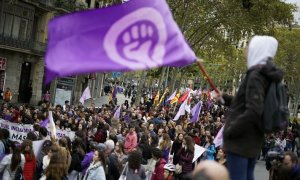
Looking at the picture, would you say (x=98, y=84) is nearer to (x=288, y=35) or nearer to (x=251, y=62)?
(x=288, y=35)

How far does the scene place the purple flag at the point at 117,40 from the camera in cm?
448

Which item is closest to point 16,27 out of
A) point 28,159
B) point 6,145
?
point 6,145

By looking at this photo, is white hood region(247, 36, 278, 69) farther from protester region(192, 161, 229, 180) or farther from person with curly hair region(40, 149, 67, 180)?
person with curly hair region(40, 149, 67, 180)

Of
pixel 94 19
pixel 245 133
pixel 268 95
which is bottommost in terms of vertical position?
pixel 245 133

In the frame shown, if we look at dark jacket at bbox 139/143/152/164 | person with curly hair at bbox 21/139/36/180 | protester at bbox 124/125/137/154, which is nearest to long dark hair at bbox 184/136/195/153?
dark jacket at bbox 139/143/152/164

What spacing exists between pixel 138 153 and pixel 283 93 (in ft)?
15.7

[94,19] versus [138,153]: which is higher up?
[94,19]

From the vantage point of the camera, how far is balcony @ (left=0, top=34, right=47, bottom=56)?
103 feet

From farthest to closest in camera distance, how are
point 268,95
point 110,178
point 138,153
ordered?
point 110,178 → point 138,153 → point 268,95

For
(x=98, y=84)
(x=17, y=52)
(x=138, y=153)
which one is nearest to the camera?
(x=138, y=153)

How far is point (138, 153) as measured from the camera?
8586 mm

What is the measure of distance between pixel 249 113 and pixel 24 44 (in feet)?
102

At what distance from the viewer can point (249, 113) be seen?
390 centimetres

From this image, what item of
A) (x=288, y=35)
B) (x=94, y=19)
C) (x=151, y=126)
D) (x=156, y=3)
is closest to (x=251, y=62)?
(x=156, y=3)
